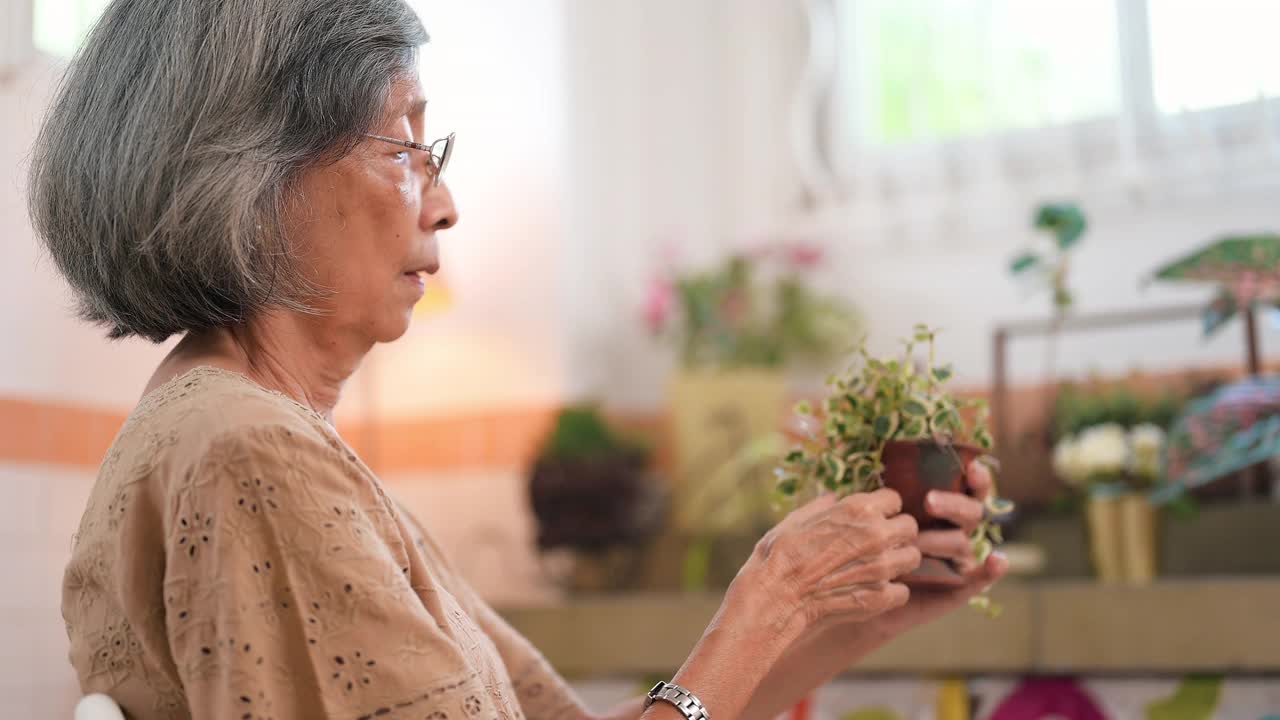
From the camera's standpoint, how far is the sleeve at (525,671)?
146 centimetres

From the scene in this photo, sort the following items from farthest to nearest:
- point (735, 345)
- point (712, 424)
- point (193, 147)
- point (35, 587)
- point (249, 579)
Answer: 1. point (735, 345)
2. point (712, 424)
3. point (35, 587)
4. point (193, 147)
5. point (249, 579)

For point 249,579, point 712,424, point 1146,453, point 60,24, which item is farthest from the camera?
point 712,424

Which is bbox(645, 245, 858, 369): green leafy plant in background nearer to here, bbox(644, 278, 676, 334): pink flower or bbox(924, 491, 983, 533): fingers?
bbox(644, 278, 676, 334): pink flower

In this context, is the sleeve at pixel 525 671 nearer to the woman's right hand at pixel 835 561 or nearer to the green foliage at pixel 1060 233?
the woman's right hand at pixel 835 561

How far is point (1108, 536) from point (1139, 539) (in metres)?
0.06

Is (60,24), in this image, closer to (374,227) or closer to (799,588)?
(374,227)

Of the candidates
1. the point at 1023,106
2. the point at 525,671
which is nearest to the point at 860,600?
the point at 525,671

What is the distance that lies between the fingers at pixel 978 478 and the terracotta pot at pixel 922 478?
0.12 ft

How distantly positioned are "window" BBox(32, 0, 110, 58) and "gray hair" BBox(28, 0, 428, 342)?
954 millimetres

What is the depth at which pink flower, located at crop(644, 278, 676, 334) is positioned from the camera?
3564 mm

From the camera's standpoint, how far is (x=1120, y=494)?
250cm

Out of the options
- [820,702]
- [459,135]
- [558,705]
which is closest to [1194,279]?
[820,702]

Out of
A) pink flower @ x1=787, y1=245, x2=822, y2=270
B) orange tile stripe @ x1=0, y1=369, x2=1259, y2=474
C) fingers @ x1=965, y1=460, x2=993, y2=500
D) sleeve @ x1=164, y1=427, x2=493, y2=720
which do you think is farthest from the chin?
pink flower @ x1=787, y1=245, x2=822, y2=270

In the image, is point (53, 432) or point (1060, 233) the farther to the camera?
point (1060, 233)
